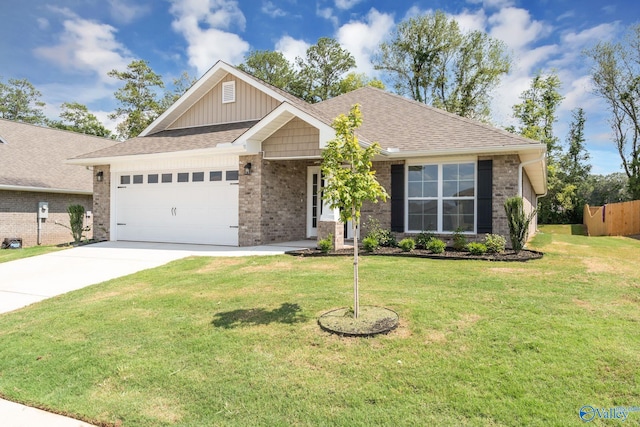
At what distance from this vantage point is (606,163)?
34.4 metres

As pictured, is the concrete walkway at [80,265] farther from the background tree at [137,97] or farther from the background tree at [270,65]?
the background tree at [270,65]

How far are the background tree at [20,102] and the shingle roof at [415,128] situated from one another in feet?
110

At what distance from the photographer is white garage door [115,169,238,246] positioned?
A: 1161 cm

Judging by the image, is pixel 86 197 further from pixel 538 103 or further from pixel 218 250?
pixel 538 103

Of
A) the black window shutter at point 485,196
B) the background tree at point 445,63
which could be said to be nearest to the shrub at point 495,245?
the black window shutter at point 485,196

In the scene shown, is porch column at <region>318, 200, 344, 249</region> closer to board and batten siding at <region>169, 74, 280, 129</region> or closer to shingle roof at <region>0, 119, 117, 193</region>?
board and batten siding at <region>169, 74, 280, 129</region>

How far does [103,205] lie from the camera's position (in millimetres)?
13867

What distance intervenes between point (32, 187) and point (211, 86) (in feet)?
29.1

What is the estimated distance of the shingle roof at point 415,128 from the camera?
9.73m

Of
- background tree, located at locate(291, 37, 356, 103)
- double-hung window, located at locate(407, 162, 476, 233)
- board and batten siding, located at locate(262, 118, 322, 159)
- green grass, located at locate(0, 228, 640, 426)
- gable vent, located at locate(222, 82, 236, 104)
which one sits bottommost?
green grass, located at locate(0, 228, 640, 426)

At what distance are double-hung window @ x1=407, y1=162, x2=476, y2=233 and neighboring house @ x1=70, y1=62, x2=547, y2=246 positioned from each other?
3 centimetres

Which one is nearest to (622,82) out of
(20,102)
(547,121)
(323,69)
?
(547,121)

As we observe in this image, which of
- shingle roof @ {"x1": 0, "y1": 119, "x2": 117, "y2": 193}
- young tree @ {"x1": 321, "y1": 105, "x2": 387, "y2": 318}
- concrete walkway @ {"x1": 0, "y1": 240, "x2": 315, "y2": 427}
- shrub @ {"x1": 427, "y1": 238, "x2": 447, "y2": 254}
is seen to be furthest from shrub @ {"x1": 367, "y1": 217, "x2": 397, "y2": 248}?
shingle roof @ {"x1": 0, "y1": 119, "x2": 117, "y2": 193}

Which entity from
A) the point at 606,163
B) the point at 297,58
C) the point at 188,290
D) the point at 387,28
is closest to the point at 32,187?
the point at 188,290
